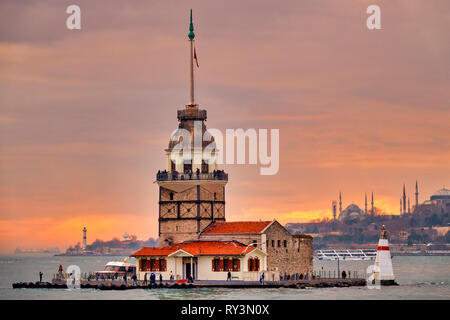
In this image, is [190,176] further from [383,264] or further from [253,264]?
[383,264]

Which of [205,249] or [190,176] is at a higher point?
[190,176]

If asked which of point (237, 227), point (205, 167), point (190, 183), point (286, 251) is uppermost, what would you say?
point (205, 167)

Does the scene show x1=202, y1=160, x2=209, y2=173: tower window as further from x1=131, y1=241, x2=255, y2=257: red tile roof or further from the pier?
the pier

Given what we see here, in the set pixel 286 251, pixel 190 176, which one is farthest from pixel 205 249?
pixel 190 176

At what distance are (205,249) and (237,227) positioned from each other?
4.00 meters

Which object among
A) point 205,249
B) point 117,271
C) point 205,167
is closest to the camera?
point 205,249

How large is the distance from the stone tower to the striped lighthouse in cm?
1419

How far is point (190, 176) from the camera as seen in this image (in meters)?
99.2

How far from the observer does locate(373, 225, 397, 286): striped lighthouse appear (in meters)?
94.6

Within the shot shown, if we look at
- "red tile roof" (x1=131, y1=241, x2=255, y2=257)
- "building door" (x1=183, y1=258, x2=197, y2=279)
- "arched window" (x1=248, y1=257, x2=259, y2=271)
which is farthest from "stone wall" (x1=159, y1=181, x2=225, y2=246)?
"arched window" (x1=248, y1=257, x2=259, y2=271)
